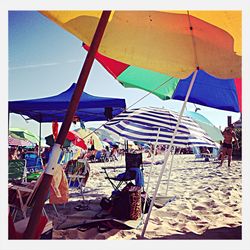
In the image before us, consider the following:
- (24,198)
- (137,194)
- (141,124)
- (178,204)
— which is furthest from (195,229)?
(24,198)

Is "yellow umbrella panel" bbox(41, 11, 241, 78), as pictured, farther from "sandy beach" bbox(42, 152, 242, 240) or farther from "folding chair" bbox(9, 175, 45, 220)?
"sandy beach" bbox(42, 152, 242, 240)

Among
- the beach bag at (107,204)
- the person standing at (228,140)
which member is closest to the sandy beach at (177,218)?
the beach bag at (107,204)

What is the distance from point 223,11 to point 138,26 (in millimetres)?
767

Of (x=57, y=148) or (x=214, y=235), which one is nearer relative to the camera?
(x=57, y=148)

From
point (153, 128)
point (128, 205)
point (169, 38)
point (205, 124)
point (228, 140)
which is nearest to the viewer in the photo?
point (169, 38)

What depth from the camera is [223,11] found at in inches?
98.8

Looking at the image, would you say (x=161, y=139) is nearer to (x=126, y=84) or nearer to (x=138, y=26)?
(x=126, y=84)

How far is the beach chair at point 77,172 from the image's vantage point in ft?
16.5

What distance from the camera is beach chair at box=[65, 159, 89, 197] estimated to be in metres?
5.03

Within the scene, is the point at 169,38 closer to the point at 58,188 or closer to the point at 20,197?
the point at 20,197

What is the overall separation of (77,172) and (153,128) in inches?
59.6

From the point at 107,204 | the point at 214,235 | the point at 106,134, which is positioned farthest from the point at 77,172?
the point at 106,134

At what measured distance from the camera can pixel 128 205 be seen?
3.95m

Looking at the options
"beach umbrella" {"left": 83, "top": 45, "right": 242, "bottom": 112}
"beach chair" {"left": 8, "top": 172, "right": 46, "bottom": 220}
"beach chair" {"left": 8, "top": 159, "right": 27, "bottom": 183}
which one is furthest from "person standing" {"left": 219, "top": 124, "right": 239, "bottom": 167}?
"beach chair" {"left": 8, "top": 172, "right": 46, "bottom": 220}
